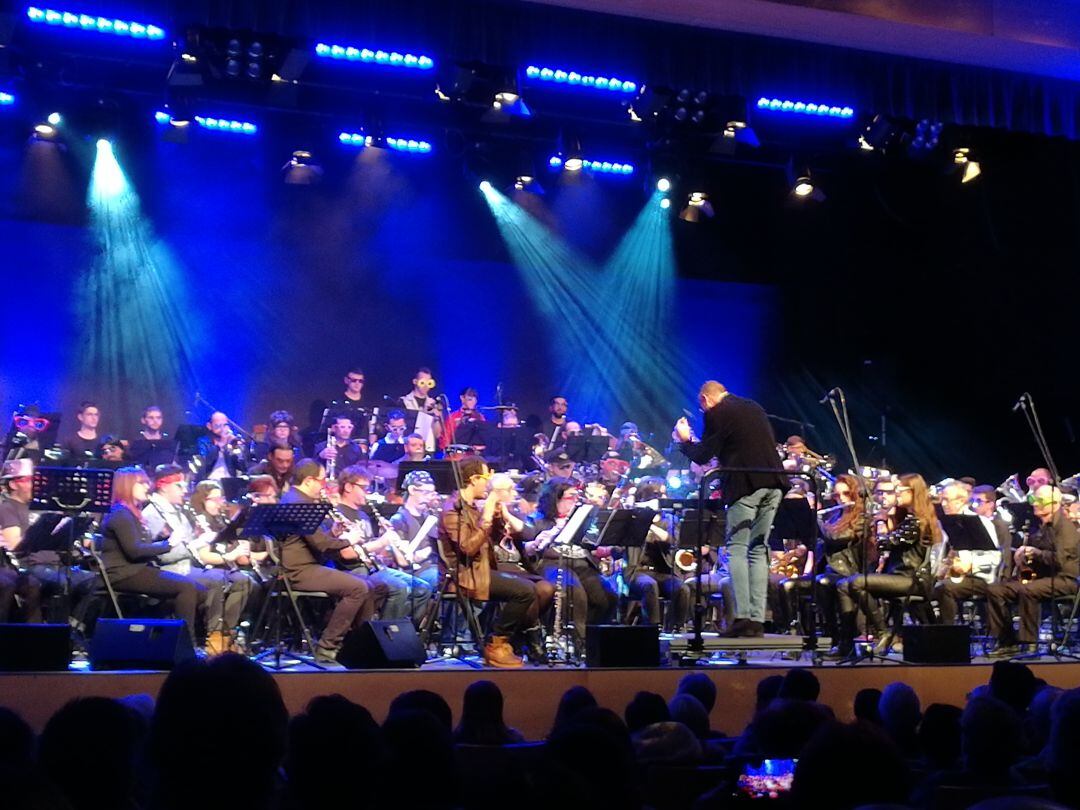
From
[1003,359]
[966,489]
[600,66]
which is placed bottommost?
[966,489]

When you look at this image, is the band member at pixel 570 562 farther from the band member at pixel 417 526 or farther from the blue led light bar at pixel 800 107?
the blue led light bar at pixel 800 107

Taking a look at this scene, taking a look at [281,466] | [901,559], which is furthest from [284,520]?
[901,559]

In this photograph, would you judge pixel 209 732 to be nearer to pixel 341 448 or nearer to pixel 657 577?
pixel 657 577

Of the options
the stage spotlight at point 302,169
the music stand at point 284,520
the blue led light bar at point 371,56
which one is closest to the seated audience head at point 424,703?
the music stand at point 284,520

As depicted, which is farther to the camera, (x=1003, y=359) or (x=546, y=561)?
(x=1003, y=359)

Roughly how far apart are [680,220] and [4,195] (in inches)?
365

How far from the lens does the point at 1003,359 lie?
1666 centimetres

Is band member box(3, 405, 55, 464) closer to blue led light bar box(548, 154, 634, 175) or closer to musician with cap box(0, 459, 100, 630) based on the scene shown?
musician with cap box(0, 459, 100, 630)

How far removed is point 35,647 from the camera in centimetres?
651

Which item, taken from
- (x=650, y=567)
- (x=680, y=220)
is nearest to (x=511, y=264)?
(x=680, y=220)

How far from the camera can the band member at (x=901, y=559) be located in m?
9.15

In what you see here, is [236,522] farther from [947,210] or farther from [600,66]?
[947,210]

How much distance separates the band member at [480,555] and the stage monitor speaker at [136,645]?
2163mm

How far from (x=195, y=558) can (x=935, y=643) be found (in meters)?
5.46
